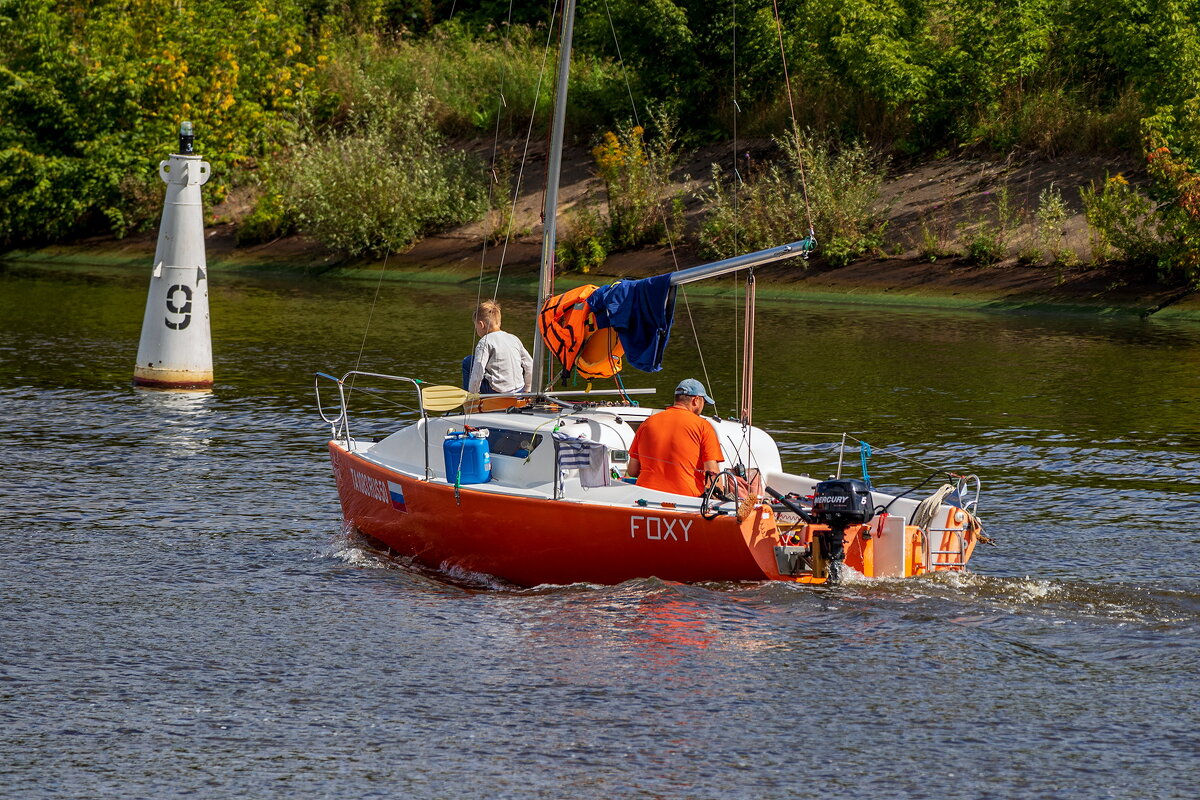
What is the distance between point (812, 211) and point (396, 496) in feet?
81.3

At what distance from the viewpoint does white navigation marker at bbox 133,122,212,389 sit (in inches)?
885

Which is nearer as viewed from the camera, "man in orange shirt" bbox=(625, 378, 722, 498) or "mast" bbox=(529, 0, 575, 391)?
"man in orange shirt" bbox=(625, 378, 722, 498)

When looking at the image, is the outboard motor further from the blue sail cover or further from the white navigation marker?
the white navigation marker

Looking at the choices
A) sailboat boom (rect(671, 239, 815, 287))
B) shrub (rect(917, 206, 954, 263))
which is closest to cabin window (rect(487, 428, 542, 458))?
sailboat boom (rect(671, 239, 815, 287))

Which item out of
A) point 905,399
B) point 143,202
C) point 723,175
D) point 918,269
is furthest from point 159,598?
point 143,202

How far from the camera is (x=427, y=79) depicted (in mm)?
48781

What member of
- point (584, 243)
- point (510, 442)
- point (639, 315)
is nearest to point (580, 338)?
point (639, 315)

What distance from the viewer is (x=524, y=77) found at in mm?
47875

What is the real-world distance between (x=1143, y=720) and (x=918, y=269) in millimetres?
26457

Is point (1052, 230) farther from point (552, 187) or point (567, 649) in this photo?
point (567, 649)

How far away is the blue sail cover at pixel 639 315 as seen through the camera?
12.9 m

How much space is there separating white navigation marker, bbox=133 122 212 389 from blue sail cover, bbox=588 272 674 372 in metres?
10.8

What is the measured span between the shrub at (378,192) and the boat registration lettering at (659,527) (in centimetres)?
2993

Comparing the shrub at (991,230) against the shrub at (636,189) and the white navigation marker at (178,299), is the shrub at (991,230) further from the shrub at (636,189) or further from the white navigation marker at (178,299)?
the white navigation marker at (178,299)
